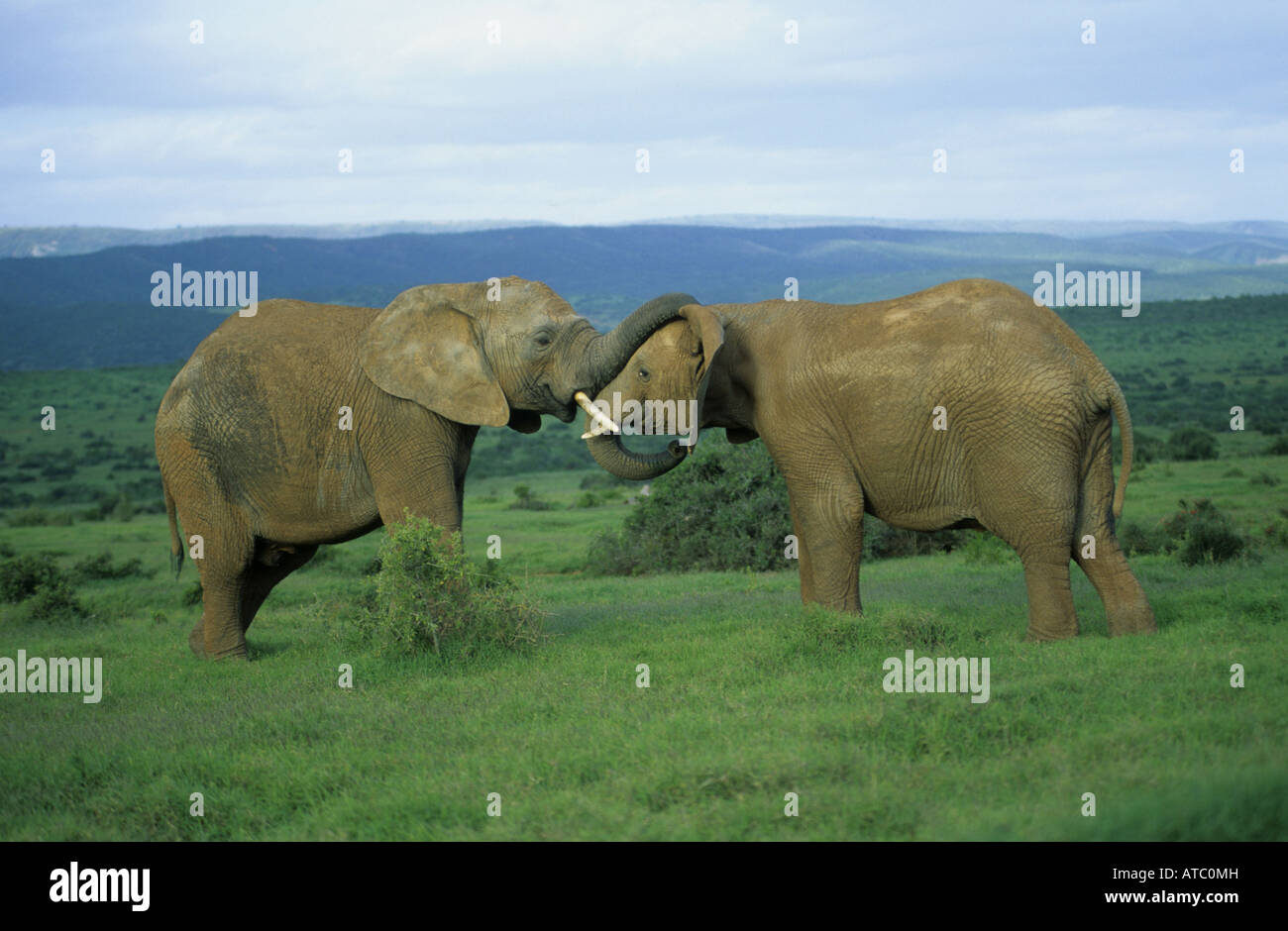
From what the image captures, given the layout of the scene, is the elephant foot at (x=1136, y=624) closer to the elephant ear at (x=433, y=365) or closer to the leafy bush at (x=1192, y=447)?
the elephant ear at (x=433, y=365)

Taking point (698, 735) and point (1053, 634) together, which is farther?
point (1053, 634)

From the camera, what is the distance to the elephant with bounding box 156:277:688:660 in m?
10.2

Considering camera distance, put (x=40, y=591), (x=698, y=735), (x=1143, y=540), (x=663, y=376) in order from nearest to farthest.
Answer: (x=698, y=735), (x=663, y=376), (x=40, y=591), (x=1143, y=540)

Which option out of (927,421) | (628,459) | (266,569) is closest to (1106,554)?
(927,421)

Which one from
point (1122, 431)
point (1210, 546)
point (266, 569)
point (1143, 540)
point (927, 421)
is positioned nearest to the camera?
point (1122, 431)

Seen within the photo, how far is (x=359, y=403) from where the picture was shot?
10375 mm

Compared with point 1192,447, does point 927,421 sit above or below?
above

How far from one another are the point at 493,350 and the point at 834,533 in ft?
10.3

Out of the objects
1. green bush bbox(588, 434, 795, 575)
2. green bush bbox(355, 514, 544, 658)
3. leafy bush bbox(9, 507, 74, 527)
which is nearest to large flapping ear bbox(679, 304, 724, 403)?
green bush bbox(355, 514, 544, 658)

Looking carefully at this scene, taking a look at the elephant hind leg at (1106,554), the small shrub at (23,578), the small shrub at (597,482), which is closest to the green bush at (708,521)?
the small shrub at (23,578)

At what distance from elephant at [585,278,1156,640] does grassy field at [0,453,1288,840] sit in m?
0.69

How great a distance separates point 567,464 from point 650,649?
1554 inches

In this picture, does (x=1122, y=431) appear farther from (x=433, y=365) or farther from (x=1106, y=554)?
(x=433, y=365)

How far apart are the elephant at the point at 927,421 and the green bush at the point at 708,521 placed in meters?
7.48
